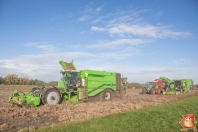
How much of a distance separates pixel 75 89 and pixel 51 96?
2713 millimetres

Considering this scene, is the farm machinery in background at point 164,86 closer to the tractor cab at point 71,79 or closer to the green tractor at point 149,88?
the green tractor at point 149,88

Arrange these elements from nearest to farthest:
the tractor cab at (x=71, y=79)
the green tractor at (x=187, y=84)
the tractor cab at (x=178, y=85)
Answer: the tractor cab at (x=71, y=79)
the tractor cab at (x=178, y=85)
the green tractor at (x=187, y=84)

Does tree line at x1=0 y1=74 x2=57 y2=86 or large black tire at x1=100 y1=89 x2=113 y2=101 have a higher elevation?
tree line at x1=0 y1=74 x2=57 y2=86

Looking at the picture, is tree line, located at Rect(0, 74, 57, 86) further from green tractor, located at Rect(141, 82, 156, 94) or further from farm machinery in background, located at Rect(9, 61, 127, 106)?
farm machinery in background, located at Rect(9, 61, 127, 106)

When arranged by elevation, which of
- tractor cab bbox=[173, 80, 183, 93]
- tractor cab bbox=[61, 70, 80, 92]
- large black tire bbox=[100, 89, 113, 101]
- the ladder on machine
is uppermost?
the ladder on machine

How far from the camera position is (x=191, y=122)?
20.5 feet

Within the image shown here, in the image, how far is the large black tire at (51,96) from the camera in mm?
14086

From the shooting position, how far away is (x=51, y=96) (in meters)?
14.5

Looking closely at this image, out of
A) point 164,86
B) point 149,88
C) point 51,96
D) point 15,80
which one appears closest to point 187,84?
point 164,86

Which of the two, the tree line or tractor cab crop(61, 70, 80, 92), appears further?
the tree line

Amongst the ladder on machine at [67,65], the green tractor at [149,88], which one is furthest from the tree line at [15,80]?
the ladder on machine at [67,65]

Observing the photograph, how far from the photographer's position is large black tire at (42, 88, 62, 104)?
1409 centimetres

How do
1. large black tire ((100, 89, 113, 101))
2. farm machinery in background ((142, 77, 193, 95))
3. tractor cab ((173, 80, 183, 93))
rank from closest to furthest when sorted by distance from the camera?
large black tire ((100, 89, 113, 101))
farm machinery in background ((142, 77, 193, 95))
tractor cab ((173, 80, 183, 93))

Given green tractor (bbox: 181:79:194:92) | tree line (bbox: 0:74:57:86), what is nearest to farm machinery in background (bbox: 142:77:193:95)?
green tractor (bbox: 181:79:194:92)
